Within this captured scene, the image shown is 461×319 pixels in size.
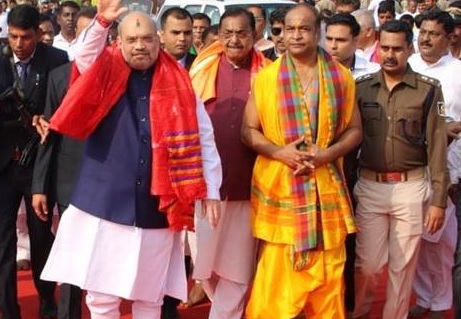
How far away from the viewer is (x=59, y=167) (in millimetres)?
5566

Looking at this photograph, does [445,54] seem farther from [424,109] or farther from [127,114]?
[127,114]

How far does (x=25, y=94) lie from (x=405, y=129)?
2269 millimetres

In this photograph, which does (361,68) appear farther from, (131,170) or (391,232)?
(131,170)

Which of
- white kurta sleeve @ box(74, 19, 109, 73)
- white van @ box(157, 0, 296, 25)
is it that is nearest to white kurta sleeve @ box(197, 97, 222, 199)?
white kurta sleeve @ box(74, 19, 109, 73)

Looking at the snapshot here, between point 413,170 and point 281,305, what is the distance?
1.10m

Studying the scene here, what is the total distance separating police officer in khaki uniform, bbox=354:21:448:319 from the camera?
538 centimetres

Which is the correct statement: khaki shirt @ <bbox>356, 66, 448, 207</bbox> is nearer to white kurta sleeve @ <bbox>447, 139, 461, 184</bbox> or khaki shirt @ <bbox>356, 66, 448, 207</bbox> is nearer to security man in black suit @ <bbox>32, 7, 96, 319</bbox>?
white kurta sleeve @ <bbox>447, 139, 461, 184</bbox>

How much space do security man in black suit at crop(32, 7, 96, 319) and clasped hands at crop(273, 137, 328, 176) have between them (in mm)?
1250

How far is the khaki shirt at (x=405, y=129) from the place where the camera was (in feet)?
17.5

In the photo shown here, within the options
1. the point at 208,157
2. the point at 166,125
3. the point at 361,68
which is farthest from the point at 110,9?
the point at 361,68

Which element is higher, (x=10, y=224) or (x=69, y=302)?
(x=10, y=224)

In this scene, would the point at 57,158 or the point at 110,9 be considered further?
the point at 57,158

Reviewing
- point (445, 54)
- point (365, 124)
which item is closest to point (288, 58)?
point (365, 124)

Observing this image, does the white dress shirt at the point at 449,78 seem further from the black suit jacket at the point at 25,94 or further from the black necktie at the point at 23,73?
the black necktie at the point at 23,73
